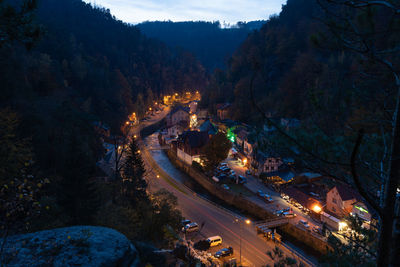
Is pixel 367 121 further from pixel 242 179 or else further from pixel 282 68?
pixel 282 68

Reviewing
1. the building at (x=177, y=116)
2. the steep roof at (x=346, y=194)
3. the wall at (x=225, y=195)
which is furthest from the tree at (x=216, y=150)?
the building at (x=177, y=116)

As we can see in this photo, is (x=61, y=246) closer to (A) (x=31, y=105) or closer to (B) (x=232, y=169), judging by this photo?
(A) (x=31, y=105)

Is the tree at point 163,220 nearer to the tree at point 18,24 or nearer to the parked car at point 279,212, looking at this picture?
the parked car at point 279,212

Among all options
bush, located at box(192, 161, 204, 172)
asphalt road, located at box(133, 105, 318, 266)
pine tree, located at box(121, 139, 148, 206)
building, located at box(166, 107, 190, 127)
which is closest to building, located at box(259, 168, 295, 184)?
asphalt road, located at box(133, 105, 318, 266)

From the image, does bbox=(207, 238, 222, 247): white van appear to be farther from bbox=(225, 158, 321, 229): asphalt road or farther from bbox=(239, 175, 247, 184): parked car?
bbox=(239, 175, 247, 184): parked car

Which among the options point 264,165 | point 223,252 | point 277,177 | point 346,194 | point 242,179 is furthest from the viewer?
point 264,165

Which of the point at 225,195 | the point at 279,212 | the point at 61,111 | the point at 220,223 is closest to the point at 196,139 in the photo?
the point at 225,195

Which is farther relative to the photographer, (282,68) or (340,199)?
(282,68)
